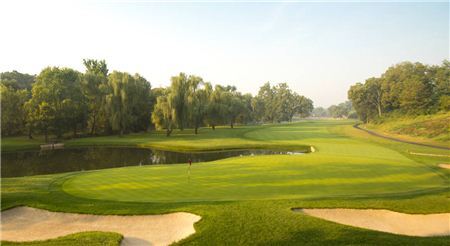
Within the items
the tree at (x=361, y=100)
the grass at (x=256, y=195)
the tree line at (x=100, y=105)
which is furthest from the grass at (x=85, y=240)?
the tree at (x=361, y=100)

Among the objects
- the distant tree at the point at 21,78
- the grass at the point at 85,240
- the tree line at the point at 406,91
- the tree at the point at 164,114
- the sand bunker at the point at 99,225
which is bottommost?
the sand bunker at the point at 99,225

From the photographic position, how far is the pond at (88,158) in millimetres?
28598

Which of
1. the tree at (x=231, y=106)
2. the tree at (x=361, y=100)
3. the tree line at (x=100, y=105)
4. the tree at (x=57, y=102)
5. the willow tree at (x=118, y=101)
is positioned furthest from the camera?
the tree at (x=361, y=100)

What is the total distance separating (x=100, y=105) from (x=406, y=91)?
75933 mm

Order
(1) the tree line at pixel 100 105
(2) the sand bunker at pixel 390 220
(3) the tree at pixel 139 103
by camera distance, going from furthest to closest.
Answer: (3) the tree at pixel 139 103 < (1) the tree line at pixel 100 105 < (2) the sand bunker at pixel 390 220

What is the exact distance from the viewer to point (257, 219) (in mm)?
9961

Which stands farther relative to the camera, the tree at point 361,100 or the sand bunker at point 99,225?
the tree at point 361,100

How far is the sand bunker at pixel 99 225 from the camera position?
9.38m

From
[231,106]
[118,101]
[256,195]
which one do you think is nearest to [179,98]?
[118,101]

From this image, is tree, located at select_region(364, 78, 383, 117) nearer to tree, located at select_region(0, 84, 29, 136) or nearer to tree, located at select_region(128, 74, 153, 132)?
tree, located at select_region(128, 74, 153, 132)

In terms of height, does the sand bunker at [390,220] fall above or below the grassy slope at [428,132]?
below

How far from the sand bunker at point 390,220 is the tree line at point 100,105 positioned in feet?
146

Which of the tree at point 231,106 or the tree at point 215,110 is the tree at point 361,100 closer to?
the tree at point 231,106

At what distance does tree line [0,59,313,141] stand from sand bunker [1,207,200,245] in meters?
41.3
